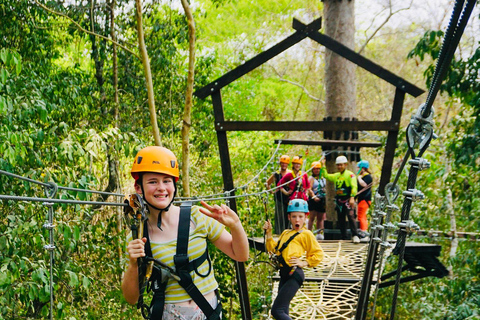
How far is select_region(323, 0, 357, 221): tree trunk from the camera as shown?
7.13 meters

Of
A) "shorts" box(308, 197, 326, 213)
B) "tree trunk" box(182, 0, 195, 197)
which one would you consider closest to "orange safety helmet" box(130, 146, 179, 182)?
"tree trunk" box(182, 0, 195, 197)

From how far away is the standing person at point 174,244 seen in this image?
5.16 feet

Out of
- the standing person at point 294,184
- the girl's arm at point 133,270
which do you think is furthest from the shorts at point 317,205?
the girl's arm at point 133,270

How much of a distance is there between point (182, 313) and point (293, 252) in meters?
1.95

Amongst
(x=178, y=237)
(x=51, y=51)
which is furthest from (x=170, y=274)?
(x=51, y=51)

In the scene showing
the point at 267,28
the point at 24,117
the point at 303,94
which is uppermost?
the point at 267,28

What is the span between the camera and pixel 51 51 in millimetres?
5668

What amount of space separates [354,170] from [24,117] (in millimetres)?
4289

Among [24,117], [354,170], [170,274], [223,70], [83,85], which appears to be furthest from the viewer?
[223,70]

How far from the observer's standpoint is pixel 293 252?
3.48m

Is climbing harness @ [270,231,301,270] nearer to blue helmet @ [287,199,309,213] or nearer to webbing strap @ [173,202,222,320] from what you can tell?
blue helmet @ [287,199,309,213]

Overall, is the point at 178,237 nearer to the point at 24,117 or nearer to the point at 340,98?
the point at 24,117

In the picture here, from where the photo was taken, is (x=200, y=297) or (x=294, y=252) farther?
(x=294, y=252)

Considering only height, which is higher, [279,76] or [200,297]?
[279,76]
